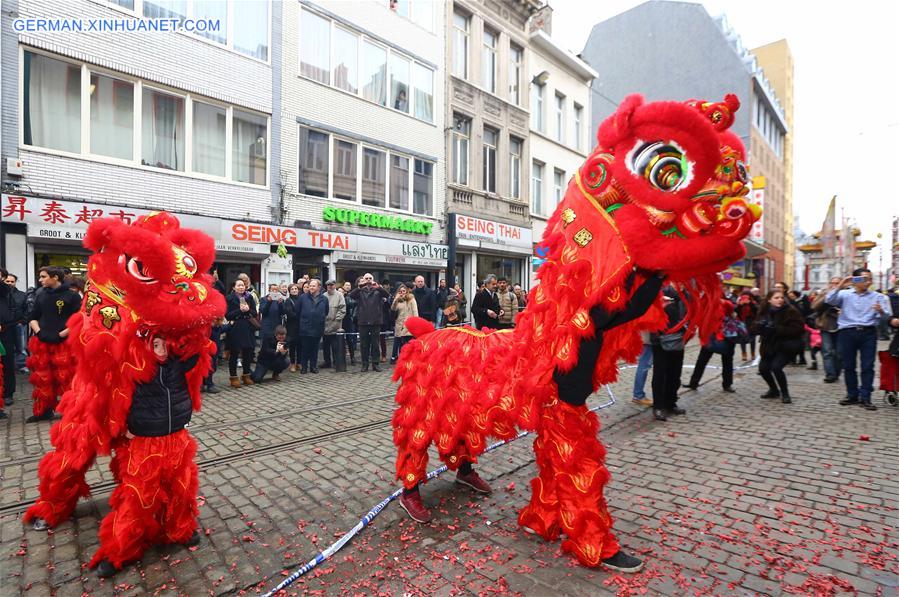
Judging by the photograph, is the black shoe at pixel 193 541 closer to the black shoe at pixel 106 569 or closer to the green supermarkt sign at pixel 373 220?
the black shoe at pixel 106 569

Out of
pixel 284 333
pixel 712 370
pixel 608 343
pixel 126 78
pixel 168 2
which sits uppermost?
pixel 168 2

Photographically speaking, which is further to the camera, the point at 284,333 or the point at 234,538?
the point at 284,333

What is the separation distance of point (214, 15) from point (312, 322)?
7894 millimetres

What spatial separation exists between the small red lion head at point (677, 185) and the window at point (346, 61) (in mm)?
12933

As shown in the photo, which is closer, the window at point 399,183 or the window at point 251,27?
the window at point 251,27

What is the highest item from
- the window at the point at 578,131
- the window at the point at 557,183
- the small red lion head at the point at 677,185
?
the window at the point at 578,131

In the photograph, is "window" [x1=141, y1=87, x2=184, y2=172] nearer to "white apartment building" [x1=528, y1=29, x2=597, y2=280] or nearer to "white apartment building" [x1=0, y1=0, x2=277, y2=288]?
"white apartment building" [x1=0, y1=0, x2=277, y2=288]

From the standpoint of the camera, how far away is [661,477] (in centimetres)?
424

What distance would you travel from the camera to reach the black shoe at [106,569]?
272cm

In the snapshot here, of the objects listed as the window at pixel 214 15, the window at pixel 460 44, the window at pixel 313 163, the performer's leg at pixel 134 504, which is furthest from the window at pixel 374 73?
the performer's leg at pixel 134 504

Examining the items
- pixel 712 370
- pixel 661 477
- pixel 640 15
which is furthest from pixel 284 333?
pixel 640 15

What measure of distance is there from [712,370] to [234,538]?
32.8 feet

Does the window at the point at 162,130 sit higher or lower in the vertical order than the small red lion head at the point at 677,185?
higher

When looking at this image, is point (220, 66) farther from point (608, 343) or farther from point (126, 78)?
point (608, 343)
